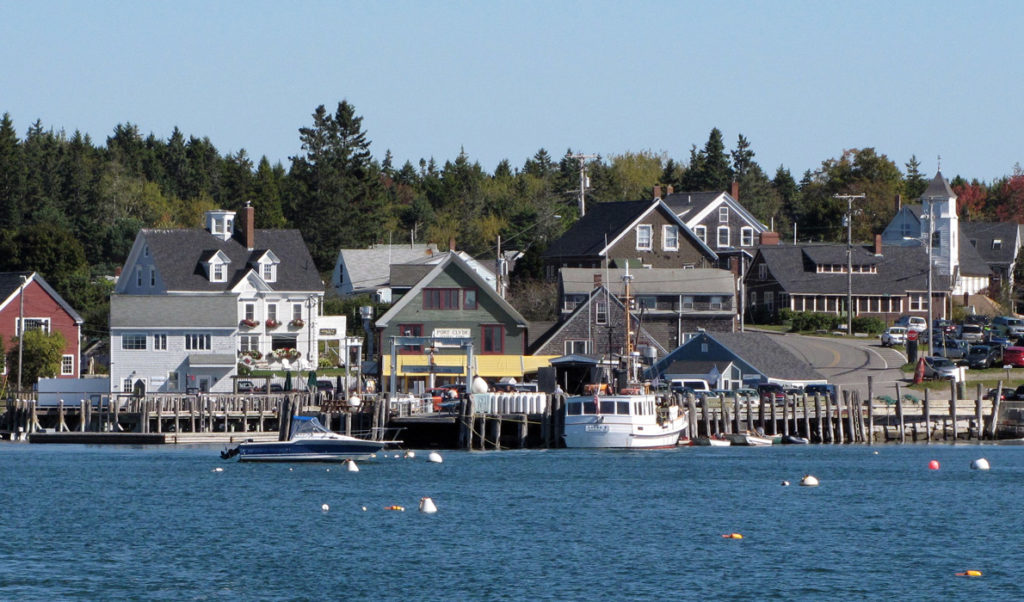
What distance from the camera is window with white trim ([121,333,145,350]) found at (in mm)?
93500

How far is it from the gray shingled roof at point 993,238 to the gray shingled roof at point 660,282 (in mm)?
47268

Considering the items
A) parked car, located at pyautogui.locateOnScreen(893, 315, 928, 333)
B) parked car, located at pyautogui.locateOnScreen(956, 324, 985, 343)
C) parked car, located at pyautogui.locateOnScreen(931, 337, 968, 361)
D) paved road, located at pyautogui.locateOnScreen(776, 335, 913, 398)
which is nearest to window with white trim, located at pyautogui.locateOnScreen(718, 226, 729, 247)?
parked car, located at pyautogui.locateOnScreen(893, 315, 928, 333)

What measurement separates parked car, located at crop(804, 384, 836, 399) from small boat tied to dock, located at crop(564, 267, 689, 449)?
10.7 meters

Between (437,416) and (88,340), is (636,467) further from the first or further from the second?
(88,340)

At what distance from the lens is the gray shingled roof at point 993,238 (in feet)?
481

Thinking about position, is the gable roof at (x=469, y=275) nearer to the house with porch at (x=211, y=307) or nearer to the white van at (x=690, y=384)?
the house with porch at (x=211, y=307)

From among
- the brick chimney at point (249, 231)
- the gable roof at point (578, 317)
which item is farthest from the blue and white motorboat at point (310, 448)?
the brick chimney at point (249, 231)

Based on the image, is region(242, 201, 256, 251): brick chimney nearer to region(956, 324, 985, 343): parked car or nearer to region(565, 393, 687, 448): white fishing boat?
region(565, 393, 687, 448): white fishing boat

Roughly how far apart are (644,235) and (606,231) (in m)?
2.92

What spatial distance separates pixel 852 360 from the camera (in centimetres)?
9919

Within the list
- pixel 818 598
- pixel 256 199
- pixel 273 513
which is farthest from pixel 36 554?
pixel 256 199

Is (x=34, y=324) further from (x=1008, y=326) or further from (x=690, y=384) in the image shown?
(x=1008, y=326)

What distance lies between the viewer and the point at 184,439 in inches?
3182

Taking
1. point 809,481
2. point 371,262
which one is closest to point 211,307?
point 371,262
